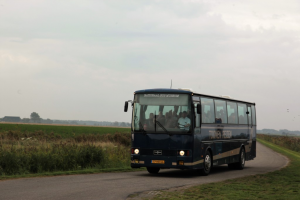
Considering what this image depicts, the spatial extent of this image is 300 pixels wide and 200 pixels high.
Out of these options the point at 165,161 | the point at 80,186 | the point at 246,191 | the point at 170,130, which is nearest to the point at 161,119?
the point at 170,130

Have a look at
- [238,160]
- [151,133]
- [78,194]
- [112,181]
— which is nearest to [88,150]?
[151,133]

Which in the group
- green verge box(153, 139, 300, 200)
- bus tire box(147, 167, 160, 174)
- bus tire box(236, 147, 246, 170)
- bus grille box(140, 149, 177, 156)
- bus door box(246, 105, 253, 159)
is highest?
bus door box(246, 105, 253, 159)

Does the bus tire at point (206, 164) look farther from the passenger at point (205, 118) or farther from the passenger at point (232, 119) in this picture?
the passenger at point (232, 119)

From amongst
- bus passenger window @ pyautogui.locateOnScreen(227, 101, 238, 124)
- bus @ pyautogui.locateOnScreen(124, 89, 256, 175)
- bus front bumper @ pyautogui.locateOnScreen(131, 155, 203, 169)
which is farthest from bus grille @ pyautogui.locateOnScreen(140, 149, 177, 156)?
bus passenger window @ pyautogui.locateOnScreen(227, 101, 238, 124)

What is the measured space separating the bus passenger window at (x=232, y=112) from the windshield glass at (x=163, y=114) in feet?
15.3

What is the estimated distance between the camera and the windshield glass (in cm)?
1702

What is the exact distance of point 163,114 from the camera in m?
17.1

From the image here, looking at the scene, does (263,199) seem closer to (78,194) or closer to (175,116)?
(78,194)

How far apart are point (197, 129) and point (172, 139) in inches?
44.0

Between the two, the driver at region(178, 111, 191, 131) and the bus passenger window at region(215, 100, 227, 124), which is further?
the bus passenger window at region(215, 100, 227, 124)

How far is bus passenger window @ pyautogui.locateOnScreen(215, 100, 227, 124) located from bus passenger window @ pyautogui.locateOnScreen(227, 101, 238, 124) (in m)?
0.60

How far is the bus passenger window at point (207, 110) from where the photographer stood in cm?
1825

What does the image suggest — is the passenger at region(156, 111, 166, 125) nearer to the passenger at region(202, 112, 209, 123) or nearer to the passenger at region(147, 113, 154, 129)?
the passenger at region(147, 113, 154, 129)

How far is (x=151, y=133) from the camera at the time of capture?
17172mm
